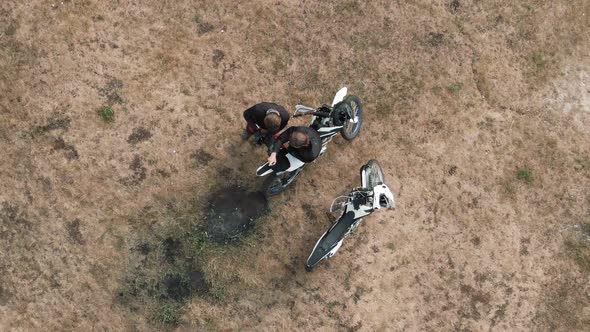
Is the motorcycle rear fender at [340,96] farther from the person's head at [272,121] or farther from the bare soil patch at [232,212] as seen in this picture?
the bare soil patch at [232,212]

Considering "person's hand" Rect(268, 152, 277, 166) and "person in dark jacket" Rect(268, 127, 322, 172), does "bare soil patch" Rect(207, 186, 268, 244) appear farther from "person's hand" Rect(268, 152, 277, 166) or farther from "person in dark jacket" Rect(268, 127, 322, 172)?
"person's hand" Rect(268, 152, 277, 166)

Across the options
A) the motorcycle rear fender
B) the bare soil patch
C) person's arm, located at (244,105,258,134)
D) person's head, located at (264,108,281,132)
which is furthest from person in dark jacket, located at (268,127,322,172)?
the bare soil patch

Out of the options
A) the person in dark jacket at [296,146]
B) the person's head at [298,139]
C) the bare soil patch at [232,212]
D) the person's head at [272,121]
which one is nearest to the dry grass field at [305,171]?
the bare soil patch at [232,212]

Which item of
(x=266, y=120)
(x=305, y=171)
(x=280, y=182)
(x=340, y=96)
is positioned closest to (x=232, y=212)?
(x=280, y=182)

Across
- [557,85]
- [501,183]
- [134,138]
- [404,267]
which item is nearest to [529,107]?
[557,85]

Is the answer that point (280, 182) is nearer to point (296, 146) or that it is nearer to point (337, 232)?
point (337, 232)
